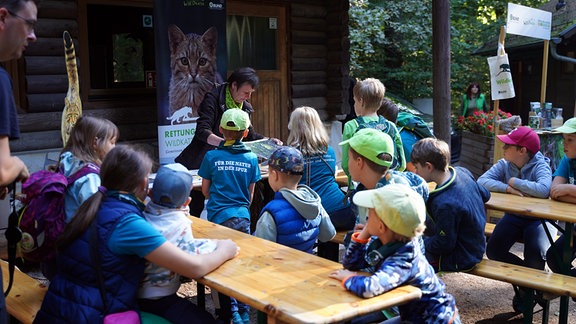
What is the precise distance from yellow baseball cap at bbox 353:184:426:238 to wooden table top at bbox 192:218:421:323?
0.26 metres

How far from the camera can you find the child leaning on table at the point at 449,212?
383 centimetres

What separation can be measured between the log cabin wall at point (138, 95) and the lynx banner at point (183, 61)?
0.61m

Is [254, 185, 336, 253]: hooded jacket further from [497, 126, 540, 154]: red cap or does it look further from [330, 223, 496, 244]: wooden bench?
[497, 126, 540, 154]: red cap

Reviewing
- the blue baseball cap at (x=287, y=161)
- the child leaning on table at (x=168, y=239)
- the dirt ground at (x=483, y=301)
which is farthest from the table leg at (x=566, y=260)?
the child leaning on table at (x=168, y=239)

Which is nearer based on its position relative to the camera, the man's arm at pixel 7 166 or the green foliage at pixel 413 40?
the man's arm at pixel 7 166

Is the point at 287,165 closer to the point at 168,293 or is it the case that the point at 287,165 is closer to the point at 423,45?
the point at 168,293

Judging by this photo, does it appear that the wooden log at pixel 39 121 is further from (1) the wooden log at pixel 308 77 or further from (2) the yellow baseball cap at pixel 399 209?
(2) the yellow baseball cap at pixel 399 209

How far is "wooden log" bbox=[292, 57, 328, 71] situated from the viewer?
9.73 meters

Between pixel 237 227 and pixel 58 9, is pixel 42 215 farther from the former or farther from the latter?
pixel 58 9

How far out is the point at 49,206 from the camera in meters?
3.19

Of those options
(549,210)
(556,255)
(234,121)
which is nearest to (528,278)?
(549,210)

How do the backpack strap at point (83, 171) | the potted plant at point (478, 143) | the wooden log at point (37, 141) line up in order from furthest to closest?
1. the potted plant at point (478, 143)
2. the wooden log at point (37, 141)
3. the backpack strap at point (83, 171)

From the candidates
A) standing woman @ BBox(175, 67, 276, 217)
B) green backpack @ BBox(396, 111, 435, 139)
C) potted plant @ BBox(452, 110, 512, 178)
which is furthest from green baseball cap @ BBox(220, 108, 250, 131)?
potted plant @ BBox(452, 110, 512, 178)

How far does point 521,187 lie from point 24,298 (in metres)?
3.47
